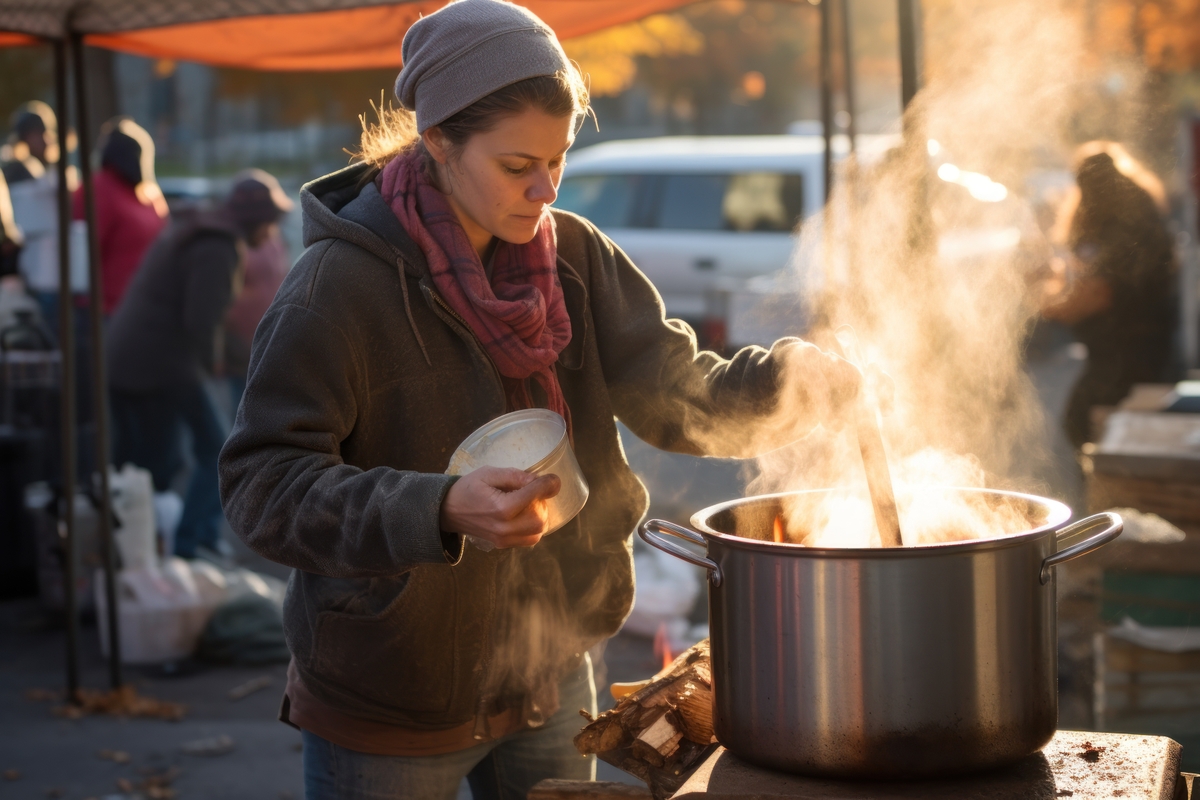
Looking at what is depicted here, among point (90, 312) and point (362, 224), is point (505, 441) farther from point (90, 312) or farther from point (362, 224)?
point (90, 312)

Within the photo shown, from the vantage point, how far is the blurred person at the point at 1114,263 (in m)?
5.26

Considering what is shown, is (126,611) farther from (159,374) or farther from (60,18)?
(60,18)

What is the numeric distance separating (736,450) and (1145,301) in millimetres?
3895

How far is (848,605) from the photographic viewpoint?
150 cm

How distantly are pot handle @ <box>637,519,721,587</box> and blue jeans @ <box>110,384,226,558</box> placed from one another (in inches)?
198

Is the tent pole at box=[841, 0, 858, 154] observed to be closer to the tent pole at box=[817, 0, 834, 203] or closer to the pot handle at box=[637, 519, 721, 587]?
the tent pole at box=[817, 0, 834, 203]

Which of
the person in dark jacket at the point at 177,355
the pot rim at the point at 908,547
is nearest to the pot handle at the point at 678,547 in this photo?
the pot rim at the point at 908,547

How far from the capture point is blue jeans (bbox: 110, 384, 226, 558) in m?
6.42

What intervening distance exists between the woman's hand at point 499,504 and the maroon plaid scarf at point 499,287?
0.40m

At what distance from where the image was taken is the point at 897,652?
4.94 feet

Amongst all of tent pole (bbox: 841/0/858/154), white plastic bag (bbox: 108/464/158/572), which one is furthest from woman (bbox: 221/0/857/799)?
white plastic bag (bbox: 108/464/158/572)

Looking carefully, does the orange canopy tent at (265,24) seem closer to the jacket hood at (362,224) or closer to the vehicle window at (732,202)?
the jacket hood at (362,224)

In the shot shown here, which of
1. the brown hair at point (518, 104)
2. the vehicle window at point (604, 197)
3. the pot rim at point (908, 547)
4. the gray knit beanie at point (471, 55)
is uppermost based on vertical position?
the vehicle window at point (604, 197)

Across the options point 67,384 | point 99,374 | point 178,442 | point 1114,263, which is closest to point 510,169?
point 99,374
